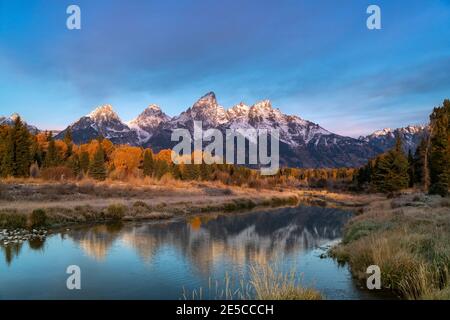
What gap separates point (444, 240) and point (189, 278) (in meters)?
9.89

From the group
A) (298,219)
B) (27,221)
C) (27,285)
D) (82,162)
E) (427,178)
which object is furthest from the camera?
(82,162)

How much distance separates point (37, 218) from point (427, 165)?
46701 millimetres

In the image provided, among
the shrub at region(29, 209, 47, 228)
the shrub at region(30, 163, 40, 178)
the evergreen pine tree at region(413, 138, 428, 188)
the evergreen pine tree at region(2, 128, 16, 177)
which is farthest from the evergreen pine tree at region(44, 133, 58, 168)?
the evergreen pine tree at region(413, 138, 428, 188)

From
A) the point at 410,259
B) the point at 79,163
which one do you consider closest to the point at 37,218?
the point at 410,259

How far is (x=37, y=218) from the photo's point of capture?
29672 mm

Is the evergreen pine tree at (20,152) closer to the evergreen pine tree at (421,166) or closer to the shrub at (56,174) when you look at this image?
the shrub at (56,174)

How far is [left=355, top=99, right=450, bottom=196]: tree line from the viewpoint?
Result: 4831 centimetres

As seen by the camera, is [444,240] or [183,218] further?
[183,218]

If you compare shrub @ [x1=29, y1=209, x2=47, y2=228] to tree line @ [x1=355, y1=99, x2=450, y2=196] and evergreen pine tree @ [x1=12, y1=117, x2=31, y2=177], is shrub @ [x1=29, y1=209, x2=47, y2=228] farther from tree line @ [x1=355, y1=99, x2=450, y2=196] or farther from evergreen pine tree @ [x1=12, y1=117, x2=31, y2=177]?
evergreen pine tree @ [x1=12, y1=117, x2=31, y2=177]

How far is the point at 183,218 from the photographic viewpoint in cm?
3956

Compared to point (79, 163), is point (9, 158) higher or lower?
higher

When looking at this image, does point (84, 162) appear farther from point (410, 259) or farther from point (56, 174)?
point (410, 259)
